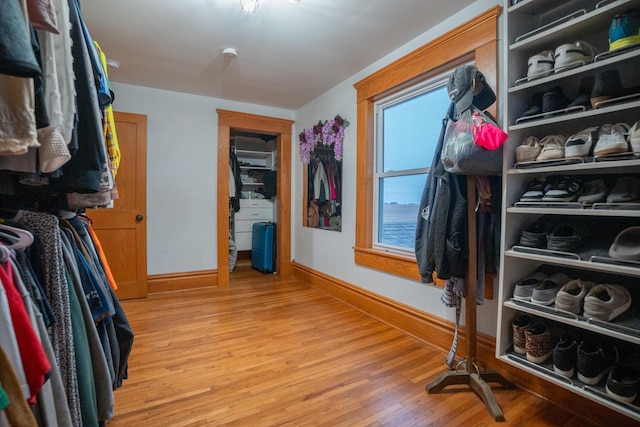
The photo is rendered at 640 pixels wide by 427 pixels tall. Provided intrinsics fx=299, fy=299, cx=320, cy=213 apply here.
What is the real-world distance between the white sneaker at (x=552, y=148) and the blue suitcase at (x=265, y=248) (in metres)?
3.60

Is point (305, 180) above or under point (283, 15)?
under

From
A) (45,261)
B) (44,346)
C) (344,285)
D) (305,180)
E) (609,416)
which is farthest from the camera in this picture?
(305,180)

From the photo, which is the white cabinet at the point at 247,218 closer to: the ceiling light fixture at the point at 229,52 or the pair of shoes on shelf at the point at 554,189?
the ceiling light fixture at the point at 229,52

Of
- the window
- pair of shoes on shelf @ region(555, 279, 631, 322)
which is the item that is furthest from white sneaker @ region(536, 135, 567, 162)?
the window

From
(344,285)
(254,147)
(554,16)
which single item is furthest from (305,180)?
(554,16)

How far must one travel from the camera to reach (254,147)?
5547mm

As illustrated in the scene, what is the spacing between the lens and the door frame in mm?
3779

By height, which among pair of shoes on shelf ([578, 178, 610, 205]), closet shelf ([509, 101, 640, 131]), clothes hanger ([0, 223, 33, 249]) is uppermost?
closet shelf ([509, 101, 640, 131])

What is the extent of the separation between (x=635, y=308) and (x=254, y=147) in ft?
17.2

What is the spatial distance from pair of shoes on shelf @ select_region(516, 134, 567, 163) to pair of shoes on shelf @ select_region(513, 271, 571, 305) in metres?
0.58

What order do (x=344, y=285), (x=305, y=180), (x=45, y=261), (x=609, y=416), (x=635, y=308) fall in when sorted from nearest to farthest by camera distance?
(x=45, y=261) → (x=635, y=308) → (x=609, y=416) → (x=344, y=285) → (x=305, y=180)

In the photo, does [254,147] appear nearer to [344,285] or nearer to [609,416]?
[344,285]

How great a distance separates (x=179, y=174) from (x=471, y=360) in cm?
342

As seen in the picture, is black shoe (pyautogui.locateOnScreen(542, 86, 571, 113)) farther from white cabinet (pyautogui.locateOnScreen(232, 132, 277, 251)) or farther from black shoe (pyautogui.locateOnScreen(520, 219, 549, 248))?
white cabinet (pyautogui.locateOnScreen(232, 132, 277, 251))
